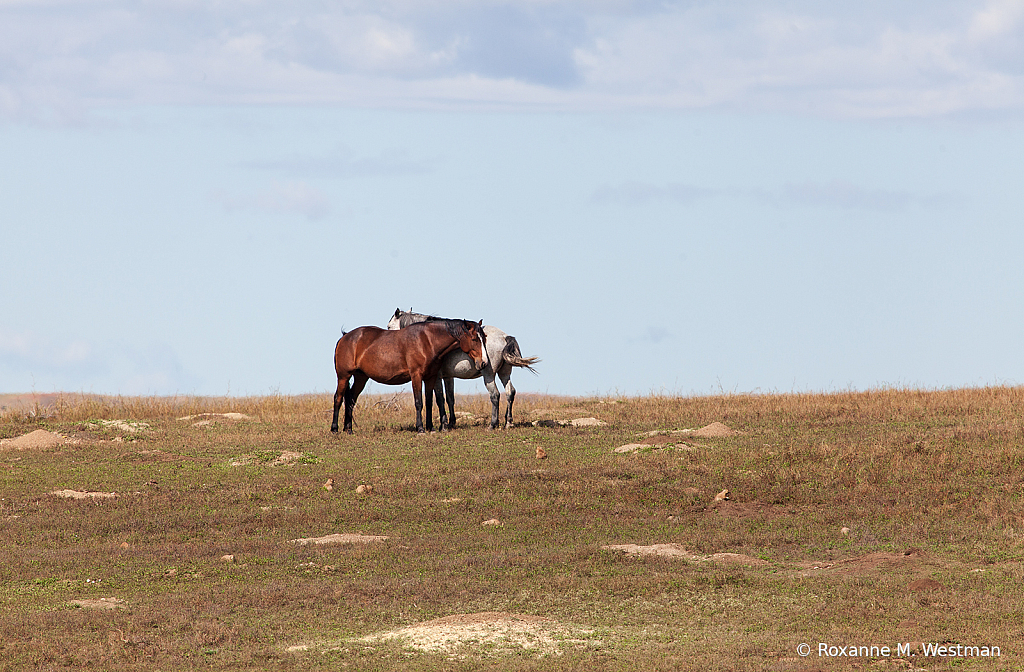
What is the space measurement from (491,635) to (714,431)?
1209 centimetres

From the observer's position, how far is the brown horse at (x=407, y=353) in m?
23.5

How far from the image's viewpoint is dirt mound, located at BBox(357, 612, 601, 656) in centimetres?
932

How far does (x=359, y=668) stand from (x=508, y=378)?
15.5 metres

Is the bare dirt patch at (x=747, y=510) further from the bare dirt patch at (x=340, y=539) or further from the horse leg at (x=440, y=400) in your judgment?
the horse leg at (x=440, y=400)

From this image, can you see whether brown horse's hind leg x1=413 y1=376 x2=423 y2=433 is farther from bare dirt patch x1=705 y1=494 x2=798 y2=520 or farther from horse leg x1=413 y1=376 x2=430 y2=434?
bare dirt patch x1=705 y1=494 x2=798 y2=520

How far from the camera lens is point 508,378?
24266mm

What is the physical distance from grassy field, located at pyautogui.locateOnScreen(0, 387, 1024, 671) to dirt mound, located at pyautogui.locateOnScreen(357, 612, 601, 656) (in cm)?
3

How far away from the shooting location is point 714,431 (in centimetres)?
2092

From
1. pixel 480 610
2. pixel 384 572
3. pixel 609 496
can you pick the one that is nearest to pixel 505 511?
pixel 609 496

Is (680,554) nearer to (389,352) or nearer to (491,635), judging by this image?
(491,635)

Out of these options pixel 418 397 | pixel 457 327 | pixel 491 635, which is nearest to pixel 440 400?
pixel 418 397

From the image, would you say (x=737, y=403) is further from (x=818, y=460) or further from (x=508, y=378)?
(x=818, y=460)

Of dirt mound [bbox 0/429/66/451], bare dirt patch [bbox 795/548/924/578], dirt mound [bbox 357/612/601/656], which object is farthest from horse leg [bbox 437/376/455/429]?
dirt mound [bbox 357/612/601/656]

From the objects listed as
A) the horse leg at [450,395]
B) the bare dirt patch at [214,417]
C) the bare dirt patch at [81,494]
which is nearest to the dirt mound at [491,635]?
the bare dirt patch at [81,494]
